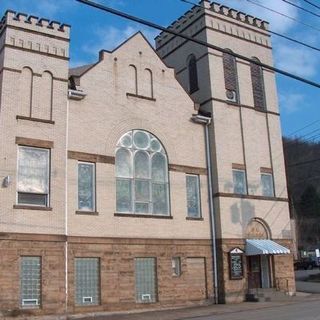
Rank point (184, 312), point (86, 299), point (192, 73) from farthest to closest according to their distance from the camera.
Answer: point (192, 73), point (184, 312), point (86, 299)

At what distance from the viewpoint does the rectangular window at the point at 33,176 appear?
21145 millimetres

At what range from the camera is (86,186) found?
2294 cm

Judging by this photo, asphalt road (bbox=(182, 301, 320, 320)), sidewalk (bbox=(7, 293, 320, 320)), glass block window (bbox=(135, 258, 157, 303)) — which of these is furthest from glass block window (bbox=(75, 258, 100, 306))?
asphalt road (bbox=(182, 301, 320, 320))

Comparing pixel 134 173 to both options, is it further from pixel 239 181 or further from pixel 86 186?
pixel 239 181

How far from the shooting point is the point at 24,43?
22391mm

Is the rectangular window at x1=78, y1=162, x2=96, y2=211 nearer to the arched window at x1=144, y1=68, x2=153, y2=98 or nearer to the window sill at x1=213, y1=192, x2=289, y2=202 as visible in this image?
the arched window at x1=144, y1=68, x2=153, y2=98

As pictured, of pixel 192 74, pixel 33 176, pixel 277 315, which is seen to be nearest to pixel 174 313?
pixel 277 315

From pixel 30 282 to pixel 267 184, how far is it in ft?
46.3

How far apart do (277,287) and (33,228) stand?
44.0ft

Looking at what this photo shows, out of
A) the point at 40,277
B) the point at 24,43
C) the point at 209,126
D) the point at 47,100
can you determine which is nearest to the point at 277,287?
the point at 209,126

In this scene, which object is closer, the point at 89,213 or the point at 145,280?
the point at 89,213

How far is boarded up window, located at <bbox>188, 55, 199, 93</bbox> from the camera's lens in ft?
96.7

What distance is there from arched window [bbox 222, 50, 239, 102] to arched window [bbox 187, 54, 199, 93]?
1543 millimetres

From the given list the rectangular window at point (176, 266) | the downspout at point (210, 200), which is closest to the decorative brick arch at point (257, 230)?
the downspout at point (210, 200)
